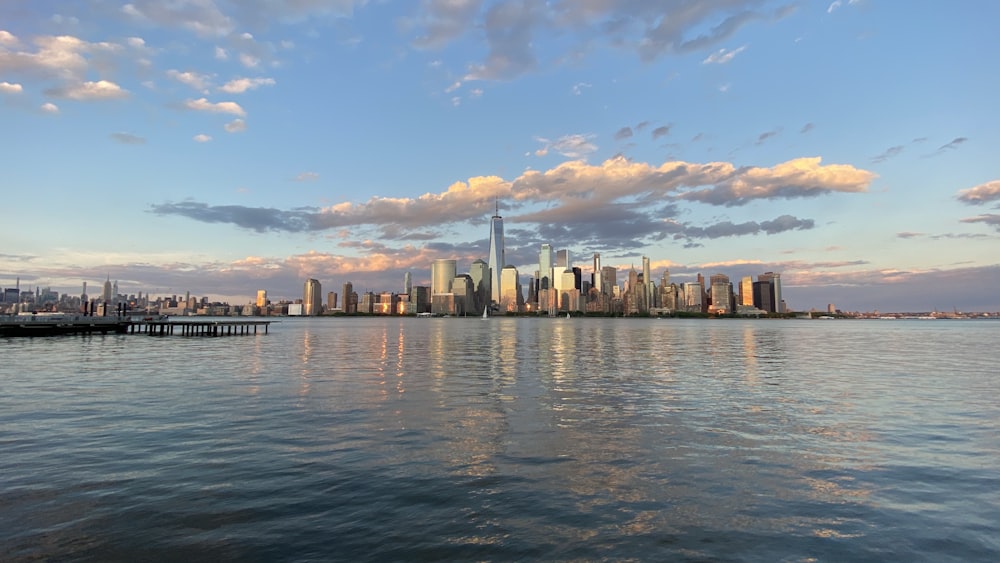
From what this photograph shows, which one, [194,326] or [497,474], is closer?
[497,474]

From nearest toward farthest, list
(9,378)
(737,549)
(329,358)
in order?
(737,549) → (9,378) → (329,358)

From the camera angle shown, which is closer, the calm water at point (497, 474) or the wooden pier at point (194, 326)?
the calm water at point (497, 474)

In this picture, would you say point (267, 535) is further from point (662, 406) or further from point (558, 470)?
point (662, 406)

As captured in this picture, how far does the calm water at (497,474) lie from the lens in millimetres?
11945

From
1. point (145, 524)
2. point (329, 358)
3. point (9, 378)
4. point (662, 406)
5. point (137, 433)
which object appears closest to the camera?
point (145, 524)

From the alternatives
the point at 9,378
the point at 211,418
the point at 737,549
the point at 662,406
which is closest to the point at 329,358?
the point at 9,378

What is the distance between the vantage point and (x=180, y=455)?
62.7ft

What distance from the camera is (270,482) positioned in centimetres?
1612

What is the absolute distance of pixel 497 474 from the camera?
17.2 metres

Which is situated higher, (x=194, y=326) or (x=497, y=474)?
(x=194, y=326)

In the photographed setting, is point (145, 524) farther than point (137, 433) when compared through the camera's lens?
No

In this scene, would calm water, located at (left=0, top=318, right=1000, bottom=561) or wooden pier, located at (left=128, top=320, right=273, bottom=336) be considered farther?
wooden pier, located at (left=128, top=320, right=273, bottom=336)

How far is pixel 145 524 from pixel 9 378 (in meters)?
41.6

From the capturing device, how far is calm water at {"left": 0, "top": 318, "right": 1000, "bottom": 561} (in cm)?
1195
